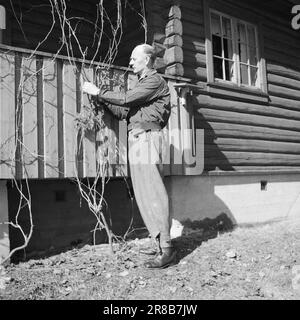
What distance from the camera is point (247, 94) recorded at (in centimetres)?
719

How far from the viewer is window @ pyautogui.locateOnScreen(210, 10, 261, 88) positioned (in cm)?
696

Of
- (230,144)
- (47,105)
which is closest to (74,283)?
(47,105)

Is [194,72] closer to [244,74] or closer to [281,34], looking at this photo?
[244,74]

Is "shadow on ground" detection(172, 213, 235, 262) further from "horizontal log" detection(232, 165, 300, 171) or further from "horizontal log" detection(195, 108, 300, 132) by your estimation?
"horizontal log" detection(195, 108, 300, 132)

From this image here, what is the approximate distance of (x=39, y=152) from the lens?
4.09 m

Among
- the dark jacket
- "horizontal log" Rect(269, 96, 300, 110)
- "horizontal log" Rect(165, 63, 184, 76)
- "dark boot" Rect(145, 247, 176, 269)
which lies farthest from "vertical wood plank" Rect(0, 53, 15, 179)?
"horizontal log" Rect(269, 96, 300, 110)

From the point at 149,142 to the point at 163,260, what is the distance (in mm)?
1131

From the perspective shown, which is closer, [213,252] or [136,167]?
[136,167]

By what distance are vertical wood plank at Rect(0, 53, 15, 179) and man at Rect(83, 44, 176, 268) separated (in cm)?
74

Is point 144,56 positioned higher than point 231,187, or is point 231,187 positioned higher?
point 144,56

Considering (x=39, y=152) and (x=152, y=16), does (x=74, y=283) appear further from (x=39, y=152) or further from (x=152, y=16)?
(x=152, y=16)

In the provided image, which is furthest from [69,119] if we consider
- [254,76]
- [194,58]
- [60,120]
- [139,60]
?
[254,76]

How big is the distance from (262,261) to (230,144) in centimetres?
277

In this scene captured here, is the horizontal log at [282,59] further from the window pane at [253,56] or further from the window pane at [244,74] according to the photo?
the window pane at [244,74]
